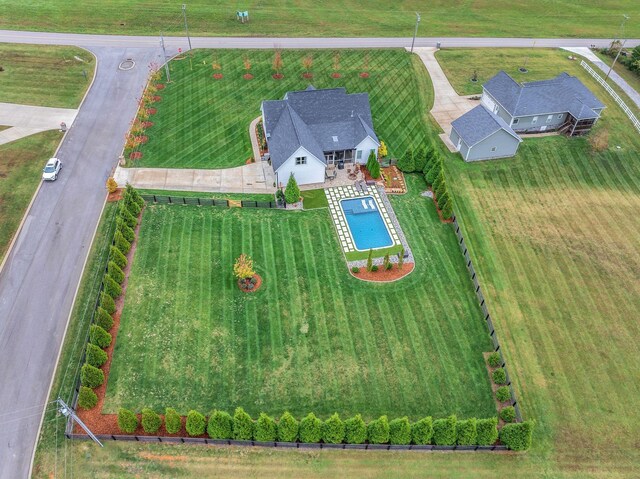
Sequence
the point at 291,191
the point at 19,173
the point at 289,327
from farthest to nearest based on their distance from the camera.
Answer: the point at 19,173, the point at 291,191, the point at 289,327

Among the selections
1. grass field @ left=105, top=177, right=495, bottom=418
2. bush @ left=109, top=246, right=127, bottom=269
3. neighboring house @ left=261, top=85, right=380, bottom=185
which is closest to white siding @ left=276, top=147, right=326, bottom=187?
Answer: neighboring house @ left=261, top=85, right=380, bottom=185

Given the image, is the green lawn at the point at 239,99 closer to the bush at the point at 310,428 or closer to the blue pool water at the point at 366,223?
the blue pool water at the point at 366,223

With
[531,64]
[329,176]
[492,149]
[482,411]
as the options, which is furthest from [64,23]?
[482,411]

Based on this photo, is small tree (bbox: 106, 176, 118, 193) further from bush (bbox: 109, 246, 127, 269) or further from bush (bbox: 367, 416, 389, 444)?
bush (bbox: 367, 416, 389, 444)

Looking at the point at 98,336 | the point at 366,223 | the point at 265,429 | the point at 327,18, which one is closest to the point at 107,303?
the point at 98,336

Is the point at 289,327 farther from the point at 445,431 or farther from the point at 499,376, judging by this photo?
the point at 499,376

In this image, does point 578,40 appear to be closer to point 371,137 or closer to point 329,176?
point 371,137
